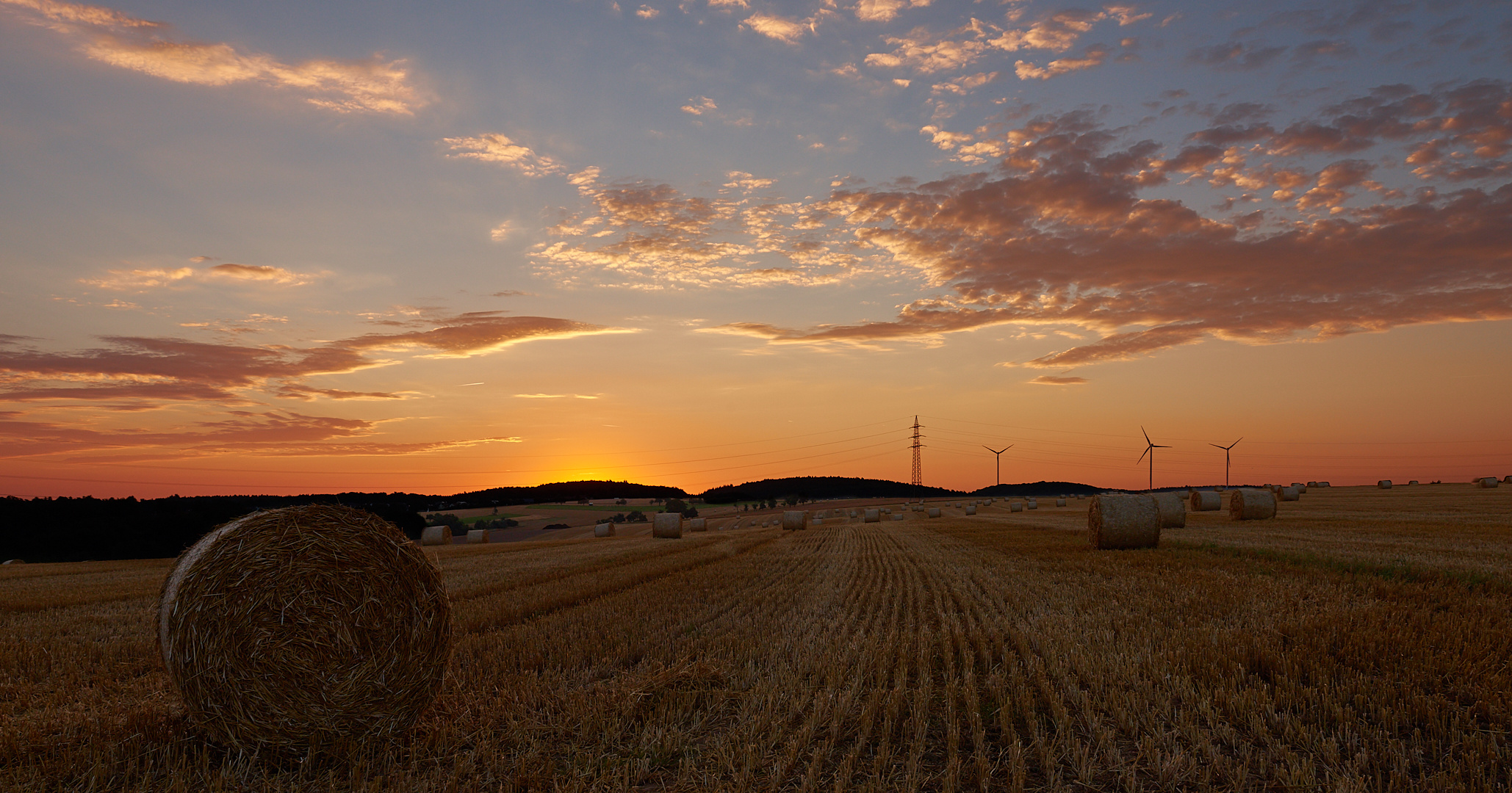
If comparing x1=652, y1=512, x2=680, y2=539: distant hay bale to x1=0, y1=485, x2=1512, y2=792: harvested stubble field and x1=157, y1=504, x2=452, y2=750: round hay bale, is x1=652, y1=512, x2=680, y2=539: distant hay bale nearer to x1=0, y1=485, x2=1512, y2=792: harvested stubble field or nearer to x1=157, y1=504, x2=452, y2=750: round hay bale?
x1=0, y1=485, x2=1512, y2=792: harvested stubble field

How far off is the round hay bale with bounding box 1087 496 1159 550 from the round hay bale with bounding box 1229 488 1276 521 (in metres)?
14.4

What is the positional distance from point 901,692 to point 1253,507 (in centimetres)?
3215

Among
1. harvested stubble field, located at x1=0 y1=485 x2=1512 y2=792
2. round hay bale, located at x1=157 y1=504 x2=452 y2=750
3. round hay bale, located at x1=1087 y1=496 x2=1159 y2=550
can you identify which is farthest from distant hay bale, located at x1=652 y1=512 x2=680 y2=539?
round hay bale, located at x1=157 y1=504 x2=452 y2=750

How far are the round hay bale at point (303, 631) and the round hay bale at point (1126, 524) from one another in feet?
60.3

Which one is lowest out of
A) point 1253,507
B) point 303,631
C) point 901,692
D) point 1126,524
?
point 901,692

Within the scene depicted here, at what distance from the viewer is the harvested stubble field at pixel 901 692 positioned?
521 centimetres

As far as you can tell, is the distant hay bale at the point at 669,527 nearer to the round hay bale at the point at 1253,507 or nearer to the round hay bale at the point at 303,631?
the round hay bale at the point at 1253,507

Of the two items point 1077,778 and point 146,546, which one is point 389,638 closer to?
point 1077,778

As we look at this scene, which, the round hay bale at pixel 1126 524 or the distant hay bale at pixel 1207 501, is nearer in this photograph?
the round hay bale at pixel 1126 524

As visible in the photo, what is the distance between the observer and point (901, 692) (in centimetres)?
689

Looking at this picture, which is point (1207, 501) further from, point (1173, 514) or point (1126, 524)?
point (1126, 524)

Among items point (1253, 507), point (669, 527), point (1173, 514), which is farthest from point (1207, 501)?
point (669, 527)

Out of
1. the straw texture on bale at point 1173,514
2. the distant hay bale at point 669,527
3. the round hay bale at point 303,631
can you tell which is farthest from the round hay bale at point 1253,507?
the round hay bale at point 303,631

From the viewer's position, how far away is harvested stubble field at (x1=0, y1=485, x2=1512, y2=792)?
521 cm
